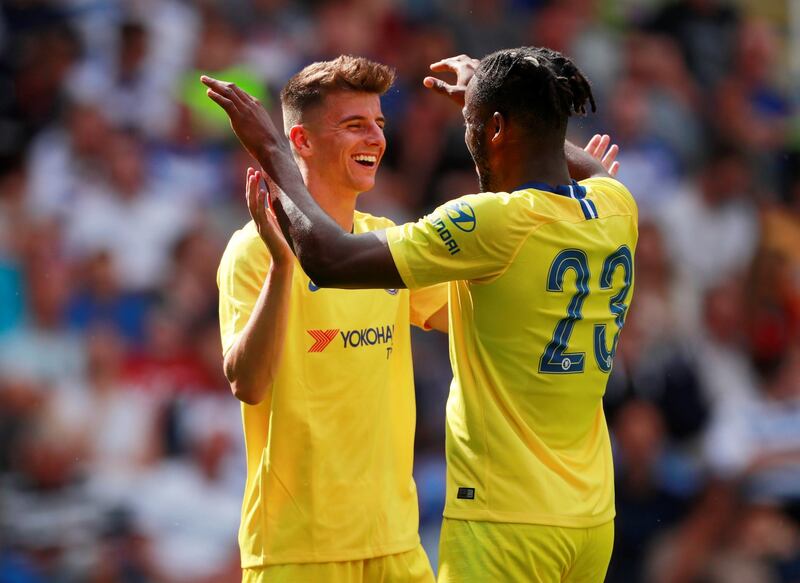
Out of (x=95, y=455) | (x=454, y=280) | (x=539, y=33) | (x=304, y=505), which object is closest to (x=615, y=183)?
(x=454, y=280)

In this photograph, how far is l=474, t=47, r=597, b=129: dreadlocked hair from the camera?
3732 millimetres

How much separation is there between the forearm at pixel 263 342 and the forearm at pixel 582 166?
0.99 m

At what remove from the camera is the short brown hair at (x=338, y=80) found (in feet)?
14.8

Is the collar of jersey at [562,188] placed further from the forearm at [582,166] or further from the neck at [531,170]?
the forearm at [582,166]

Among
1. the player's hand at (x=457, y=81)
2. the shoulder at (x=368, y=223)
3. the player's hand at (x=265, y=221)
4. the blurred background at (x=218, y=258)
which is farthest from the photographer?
the blurred background at (x=218, y=258)

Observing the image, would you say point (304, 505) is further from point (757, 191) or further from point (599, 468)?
point (757, 191)

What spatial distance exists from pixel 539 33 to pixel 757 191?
2031mm

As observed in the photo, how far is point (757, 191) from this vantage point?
9.88 meters

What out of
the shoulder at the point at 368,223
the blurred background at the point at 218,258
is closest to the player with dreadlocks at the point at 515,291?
the shoulder at the point at 368,223

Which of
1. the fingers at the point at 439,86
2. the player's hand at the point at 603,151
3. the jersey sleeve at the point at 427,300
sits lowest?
the jersey sleeve at the point at 427,300

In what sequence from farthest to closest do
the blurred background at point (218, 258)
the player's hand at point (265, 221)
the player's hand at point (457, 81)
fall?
the blurred background at point (218, 258), the player's hand at point (457, 81), the player's hand at point (265, 221)

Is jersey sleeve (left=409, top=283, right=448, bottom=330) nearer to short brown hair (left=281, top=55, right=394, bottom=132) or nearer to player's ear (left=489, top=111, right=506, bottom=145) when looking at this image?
short brown hair (left=281, top=55, right=394, bottom=132)

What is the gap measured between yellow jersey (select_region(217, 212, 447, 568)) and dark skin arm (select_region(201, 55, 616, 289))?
1.99 ft

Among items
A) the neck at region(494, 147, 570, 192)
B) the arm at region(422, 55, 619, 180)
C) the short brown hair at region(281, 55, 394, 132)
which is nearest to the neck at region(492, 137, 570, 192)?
the neck at region(494, 147, 570, 192)
